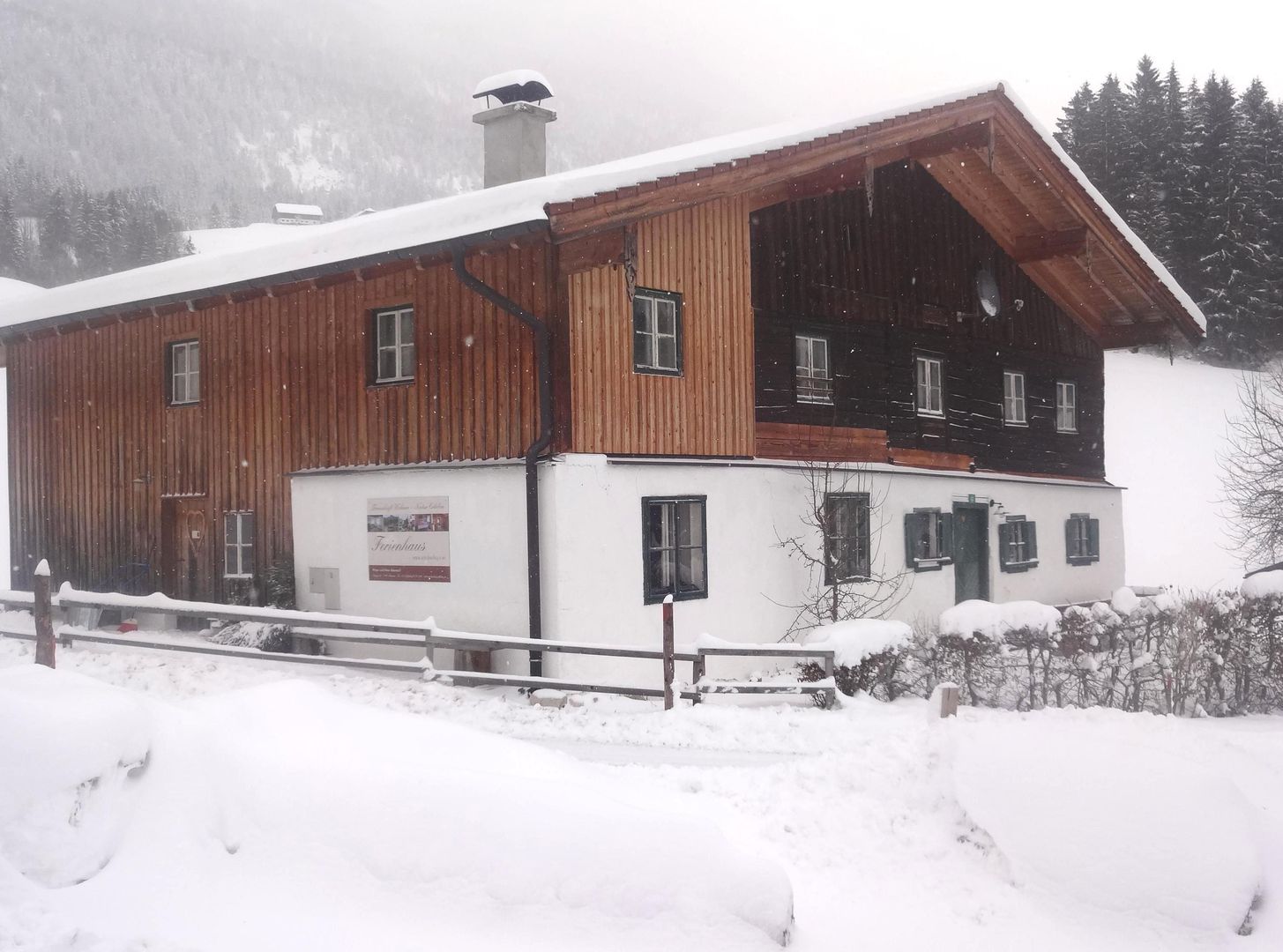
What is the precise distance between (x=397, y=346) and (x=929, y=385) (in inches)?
372

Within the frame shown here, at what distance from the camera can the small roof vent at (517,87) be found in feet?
56.6

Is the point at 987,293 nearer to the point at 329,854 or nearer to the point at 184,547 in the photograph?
the point at 184,547

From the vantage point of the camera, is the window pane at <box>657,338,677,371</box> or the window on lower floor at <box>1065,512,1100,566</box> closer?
the window pane at <box>657,338,677,371</box>

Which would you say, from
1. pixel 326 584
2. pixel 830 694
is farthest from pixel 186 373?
pixel 830 694

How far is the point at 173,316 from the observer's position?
53.8 feet

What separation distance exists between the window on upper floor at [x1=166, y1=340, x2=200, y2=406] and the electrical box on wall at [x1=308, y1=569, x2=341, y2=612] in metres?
3.86

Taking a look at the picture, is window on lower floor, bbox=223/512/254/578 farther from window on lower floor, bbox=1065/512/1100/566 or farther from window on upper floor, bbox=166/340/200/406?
window on lower floor, bbox=1065/512/1100/566

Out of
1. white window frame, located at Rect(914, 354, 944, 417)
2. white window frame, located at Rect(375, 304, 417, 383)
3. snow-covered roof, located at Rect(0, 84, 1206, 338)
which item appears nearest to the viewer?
snow-covered roof, located at Rect(0, 84, 1206, 338)

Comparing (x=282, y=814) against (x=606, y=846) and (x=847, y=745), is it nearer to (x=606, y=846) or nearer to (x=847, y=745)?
(x=606, y=846)

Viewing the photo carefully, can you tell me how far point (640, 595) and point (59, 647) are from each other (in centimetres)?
795

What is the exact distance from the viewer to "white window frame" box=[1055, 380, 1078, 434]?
22328 millimetres

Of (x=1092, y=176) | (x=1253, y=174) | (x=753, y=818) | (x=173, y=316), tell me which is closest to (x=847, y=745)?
(x=753, y=818)

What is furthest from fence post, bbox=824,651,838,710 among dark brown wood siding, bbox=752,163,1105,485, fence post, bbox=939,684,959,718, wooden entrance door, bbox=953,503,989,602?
wooden entrance door, bbox=953,503,989,602

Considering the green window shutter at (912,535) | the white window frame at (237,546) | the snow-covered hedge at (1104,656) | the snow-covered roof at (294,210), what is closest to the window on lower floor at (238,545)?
the white window frame at (237,546)
